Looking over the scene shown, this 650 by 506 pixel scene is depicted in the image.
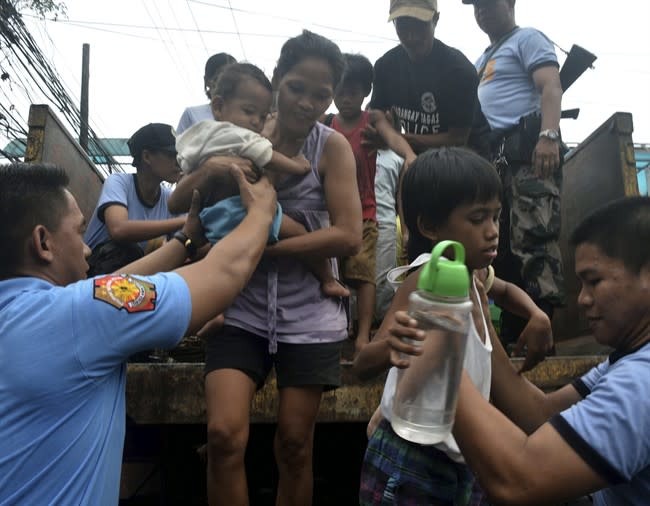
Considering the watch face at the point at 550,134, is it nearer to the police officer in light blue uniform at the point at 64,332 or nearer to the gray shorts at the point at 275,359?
the gray shorts at the point at 275,359

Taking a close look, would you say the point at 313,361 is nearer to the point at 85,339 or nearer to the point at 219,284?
the point at 219,284

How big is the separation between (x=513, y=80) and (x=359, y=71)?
0.94m

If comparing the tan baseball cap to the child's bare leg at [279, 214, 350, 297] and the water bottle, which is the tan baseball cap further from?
the water bottle

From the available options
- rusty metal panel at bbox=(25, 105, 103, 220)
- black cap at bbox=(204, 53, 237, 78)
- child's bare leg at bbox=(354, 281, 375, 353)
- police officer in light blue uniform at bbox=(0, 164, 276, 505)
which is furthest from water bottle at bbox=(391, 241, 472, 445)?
black cap at bbox=(204, 53, 237, 78)

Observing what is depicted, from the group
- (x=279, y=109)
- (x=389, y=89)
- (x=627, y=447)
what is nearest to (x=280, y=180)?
(x=279, y=109)

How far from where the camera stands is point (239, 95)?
204 centimetres

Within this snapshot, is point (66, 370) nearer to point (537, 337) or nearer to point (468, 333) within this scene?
point (468, 333)

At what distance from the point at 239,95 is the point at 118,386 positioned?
1165 millimetres

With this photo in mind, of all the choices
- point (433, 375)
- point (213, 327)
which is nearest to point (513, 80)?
point (213, 327)

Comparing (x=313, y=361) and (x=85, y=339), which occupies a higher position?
(x=85, y=339)

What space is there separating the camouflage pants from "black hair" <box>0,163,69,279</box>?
2339 mm

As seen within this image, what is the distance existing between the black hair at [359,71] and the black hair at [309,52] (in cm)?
130

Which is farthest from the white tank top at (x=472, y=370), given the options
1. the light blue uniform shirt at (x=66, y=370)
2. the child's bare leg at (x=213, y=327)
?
the child's bare leg at (x=213, y=327)

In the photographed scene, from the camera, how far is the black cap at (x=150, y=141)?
3.34 meters
